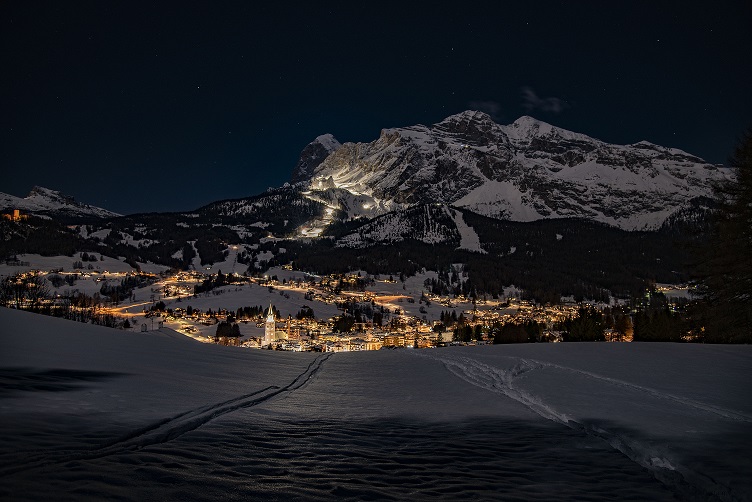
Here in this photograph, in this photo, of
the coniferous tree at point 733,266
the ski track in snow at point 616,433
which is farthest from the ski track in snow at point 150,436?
the coniferous tree at point 733,266

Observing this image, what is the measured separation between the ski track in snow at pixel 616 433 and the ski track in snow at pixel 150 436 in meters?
7.58

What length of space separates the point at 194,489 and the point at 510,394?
11957mm

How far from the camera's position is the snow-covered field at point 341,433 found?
5734mm

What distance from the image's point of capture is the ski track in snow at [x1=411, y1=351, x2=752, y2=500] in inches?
254

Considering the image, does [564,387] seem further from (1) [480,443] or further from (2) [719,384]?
(1) [480,443]

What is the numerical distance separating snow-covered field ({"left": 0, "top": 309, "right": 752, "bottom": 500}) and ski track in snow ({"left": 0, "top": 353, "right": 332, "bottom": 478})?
0.10ft

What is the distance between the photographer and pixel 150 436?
289 inches

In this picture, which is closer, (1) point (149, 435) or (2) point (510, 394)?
(1) point (149, 435)

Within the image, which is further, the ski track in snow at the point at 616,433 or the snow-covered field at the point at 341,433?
the ski track in snow at the point at 616,433

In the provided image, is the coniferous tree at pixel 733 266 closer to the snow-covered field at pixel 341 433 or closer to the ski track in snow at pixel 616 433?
the snow-covered field at pixel 341 433

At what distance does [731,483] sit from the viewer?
6480 millimetres

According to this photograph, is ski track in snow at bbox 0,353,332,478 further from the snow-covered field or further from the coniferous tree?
the coniferous tree

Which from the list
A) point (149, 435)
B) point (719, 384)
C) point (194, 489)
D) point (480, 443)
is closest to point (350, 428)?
point (480, 443)

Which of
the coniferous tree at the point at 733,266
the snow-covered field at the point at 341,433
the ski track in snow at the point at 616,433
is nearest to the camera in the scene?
the snow-covered field at the point at 341,433
